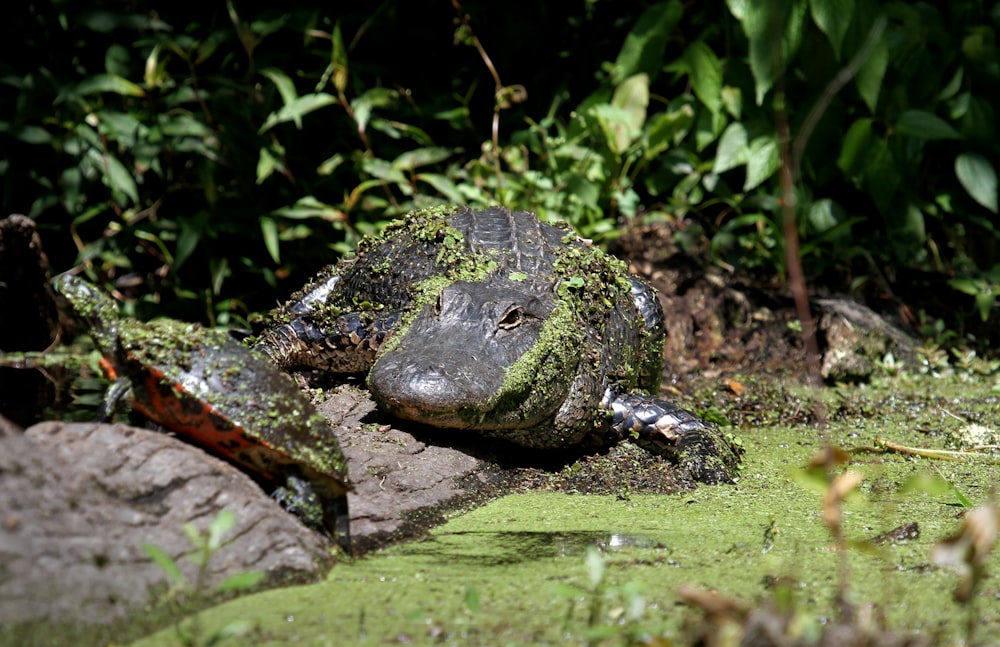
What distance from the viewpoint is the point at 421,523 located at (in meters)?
3.52

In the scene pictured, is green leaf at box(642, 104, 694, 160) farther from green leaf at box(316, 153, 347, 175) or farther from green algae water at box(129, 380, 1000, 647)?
green algae water at box(129, 380, 1000, 647)

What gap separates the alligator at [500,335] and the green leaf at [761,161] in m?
2.03

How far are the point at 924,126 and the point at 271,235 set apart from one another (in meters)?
4.52

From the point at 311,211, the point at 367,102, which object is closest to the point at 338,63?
the point at 367,102

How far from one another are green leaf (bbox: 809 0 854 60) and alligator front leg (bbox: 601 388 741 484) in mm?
3209

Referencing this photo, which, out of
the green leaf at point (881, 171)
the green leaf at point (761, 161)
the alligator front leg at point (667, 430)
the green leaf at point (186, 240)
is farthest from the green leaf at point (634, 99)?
the alligator front leg at point (667, 430)

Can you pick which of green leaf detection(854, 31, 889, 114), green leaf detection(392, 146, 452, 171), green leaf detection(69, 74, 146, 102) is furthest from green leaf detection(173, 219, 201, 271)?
green leaf detection(854, 31, 889, 114)

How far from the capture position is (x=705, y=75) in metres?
7.57

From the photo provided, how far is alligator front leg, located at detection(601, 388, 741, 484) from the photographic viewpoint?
4531 mm

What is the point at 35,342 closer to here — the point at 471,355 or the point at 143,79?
the point at 143,79

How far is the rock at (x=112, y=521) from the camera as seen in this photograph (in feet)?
7.80

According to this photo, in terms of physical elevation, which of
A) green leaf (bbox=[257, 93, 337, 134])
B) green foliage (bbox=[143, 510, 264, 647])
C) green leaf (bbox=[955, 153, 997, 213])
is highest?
green foliage (bbox=[143, 510, 264, 647])

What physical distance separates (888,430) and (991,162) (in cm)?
328

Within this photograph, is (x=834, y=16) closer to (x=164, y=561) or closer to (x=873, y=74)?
(x=873, y=74)
